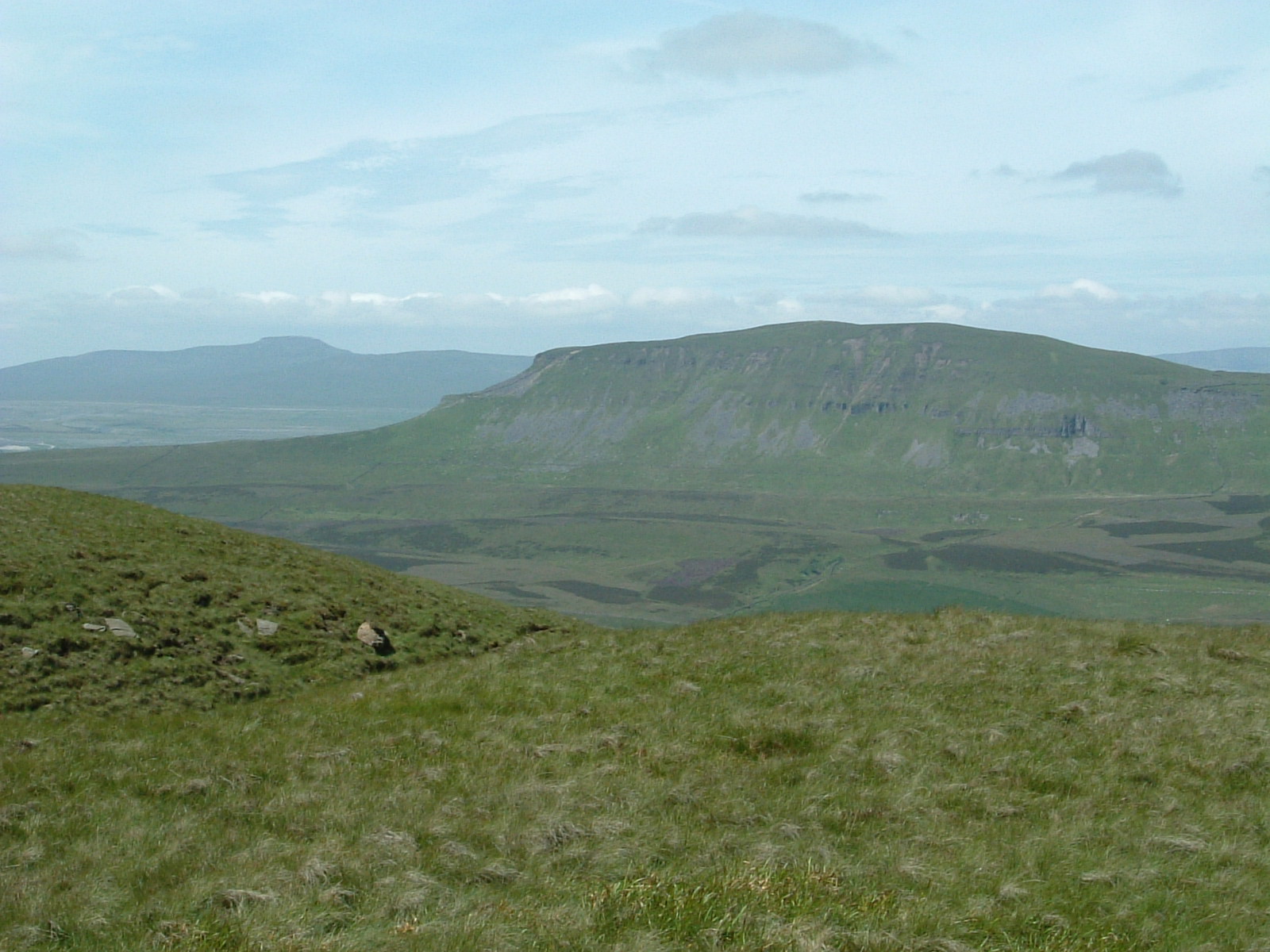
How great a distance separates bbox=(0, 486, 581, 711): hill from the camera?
23188mm

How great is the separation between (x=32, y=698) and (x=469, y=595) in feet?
73.9

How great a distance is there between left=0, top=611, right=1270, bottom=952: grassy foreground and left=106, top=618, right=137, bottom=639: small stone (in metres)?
4.45

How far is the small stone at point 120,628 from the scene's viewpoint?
81.9 ft

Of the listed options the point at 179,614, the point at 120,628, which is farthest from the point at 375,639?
the point at 120,628

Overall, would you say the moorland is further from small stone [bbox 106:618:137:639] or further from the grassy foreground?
small stone [bbox 106:618:137:639]

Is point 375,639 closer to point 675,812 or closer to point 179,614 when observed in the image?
point 179,614

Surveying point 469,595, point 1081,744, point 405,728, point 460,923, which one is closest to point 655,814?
point 460,923

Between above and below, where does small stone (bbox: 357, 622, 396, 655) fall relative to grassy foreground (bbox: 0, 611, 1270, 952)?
below

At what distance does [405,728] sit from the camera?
17703 mm

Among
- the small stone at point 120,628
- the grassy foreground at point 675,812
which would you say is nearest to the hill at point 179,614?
the small stone at point 120,628

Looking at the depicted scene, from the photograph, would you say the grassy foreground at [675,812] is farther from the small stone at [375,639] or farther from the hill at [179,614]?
the small stone at [375,639]

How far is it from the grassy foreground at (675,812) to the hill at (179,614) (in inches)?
104

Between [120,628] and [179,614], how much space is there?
221cm

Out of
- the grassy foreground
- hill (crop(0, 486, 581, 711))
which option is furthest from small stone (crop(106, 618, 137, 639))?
the grassy foreground
